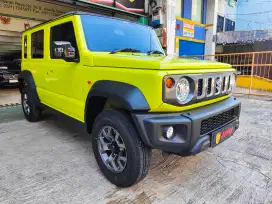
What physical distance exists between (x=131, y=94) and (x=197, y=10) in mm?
12581

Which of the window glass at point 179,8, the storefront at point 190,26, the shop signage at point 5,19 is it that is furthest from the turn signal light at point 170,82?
the window glass at point 179,8

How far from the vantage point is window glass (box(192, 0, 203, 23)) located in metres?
12.3

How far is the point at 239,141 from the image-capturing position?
A: 343 cm

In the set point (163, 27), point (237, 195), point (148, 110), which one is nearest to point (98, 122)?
point (148, 110)

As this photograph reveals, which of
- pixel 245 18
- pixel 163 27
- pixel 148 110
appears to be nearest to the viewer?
pixel 148 110

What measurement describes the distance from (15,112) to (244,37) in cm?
1230

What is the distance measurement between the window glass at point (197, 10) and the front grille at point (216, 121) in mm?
11418

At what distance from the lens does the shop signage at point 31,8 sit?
696 centimetres

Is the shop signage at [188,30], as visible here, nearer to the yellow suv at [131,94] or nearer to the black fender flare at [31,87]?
the yellow suv at [131,94]

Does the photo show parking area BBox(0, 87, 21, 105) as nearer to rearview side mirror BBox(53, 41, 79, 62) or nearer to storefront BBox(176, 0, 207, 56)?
rearview side mirror BBox(53, 41, 79, 62)

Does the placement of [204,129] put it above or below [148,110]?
below

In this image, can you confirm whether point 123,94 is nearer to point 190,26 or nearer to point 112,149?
point 112,149

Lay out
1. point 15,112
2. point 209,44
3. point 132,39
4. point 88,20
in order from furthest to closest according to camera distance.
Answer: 1. point 209,44
2. point 15,112
3. point 132,39
4. point 88,20

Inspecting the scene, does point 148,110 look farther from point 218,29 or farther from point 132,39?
point 218,29
